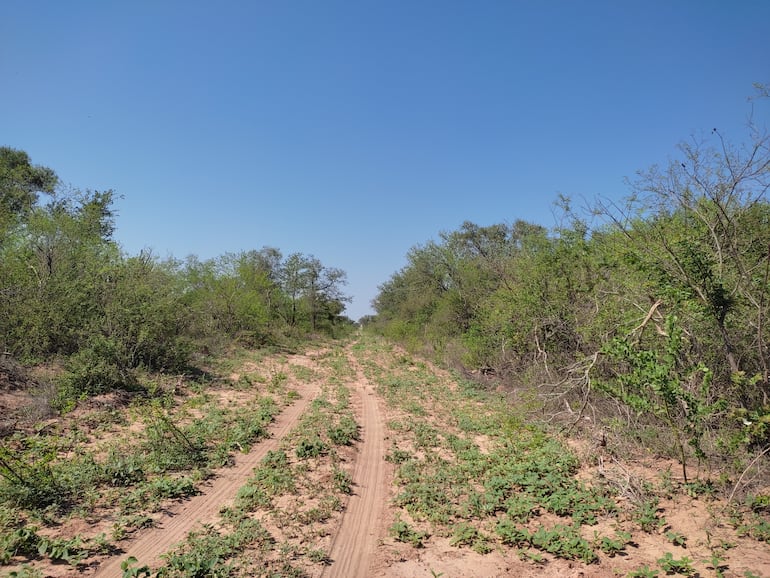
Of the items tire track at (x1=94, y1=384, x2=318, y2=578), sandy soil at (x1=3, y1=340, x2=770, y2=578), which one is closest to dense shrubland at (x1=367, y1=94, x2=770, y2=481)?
sandy soil at (x1=3, y1=340, x2=770, y2=578)

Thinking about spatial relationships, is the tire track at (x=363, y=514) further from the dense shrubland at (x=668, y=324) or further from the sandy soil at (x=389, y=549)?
the dense shrubland at (x=668, y=324)

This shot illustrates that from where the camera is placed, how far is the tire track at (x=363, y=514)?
4.61 metres

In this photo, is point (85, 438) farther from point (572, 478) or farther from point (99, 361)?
point (572, 478)

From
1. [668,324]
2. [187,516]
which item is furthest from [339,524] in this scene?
[668,324]

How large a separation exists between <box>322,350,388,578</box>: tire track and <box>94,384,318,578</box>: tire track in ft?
5.80

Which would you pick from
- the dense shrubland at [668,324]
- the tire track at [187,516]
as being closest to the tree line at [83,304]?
the tire track at [187,516]

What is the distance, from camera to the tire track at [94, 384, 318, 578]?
4.40 metres

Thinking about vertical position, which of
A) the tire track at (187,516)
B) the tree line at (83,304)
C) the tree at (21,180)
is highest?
the tree at (21,180)

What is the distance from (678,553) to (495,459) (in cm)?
340

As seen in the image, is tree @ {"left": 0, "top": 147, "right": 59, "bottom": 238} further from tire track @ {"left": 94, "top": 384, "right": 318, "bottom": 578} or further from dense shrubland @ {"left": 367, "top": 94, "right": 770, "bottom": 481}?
dense shrubland @ {"left": 367, "top": 94, "right": 770, "bottom": 481}

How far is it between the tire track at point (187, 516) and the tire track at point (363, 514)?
1768 mm

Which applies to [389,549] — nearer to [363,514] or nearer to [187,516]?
[363,514]

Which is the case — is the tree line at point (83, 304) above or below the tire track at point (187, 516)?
above

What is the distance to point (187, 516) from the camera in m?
5.36
